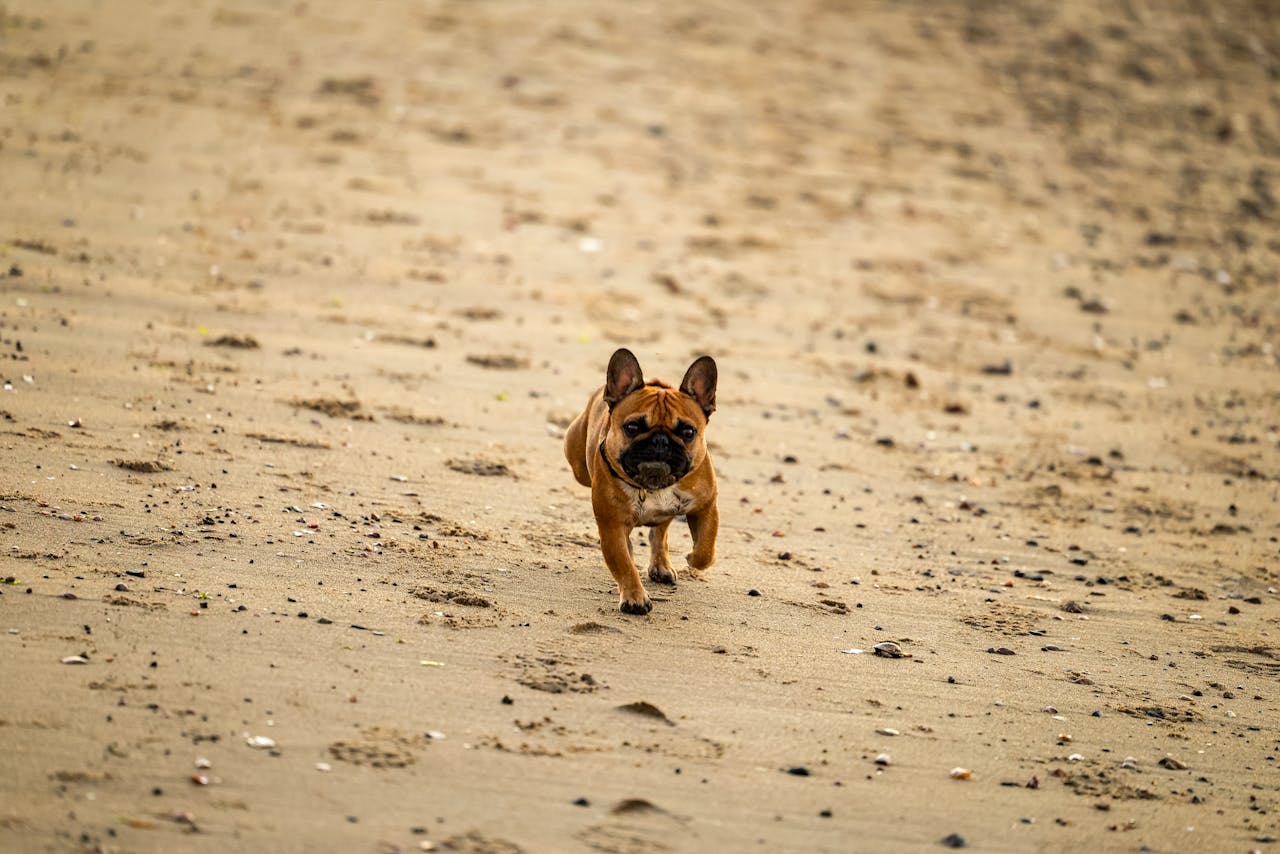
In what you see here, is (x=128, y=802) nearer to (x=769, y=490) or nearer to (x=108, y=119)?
(x=769, y=490)

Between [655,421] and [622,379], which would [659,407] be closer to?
[655,421]

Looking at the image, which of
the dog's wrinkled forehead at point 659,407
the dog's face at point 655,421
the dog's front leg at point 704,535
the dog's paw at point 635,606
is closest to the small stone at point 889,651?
the dog's front leg at point 704,535

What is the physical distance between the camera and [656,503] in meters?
6.05

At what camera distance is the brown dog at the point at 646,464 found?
19.2ft

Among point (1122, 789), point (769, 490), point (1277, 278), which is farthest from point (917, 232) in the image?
point (1122, 789)

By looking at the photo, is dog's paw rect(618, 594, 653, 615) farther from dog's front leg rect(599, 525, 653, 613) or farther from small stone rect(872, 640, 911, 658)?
small stone rect(872, 640, 911, 658)

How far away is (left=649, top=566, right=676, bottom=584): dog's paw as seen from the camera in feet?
21.7

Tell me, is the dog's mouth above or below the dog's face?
below

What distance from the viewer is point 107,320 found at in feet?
29.4

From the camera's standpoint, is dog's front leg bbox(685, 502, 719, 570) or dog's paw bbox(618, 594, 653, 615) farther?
dog's front leg bbox(685, 502, 719, 570)

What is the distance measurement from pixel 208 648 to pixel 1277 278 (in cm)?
1174

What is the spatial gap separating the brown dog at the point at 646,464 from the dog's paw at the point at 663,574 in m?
0.26

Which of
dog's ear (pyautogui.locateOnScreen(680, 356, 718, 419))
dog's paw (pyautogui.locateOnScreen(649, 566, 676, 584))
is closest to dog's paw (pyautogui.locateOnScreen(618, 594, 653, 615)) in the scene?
dog's paw (pyautogui.locateOnScreen(649, 566, 676, 584))

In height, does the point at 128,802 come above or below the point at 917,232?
below
